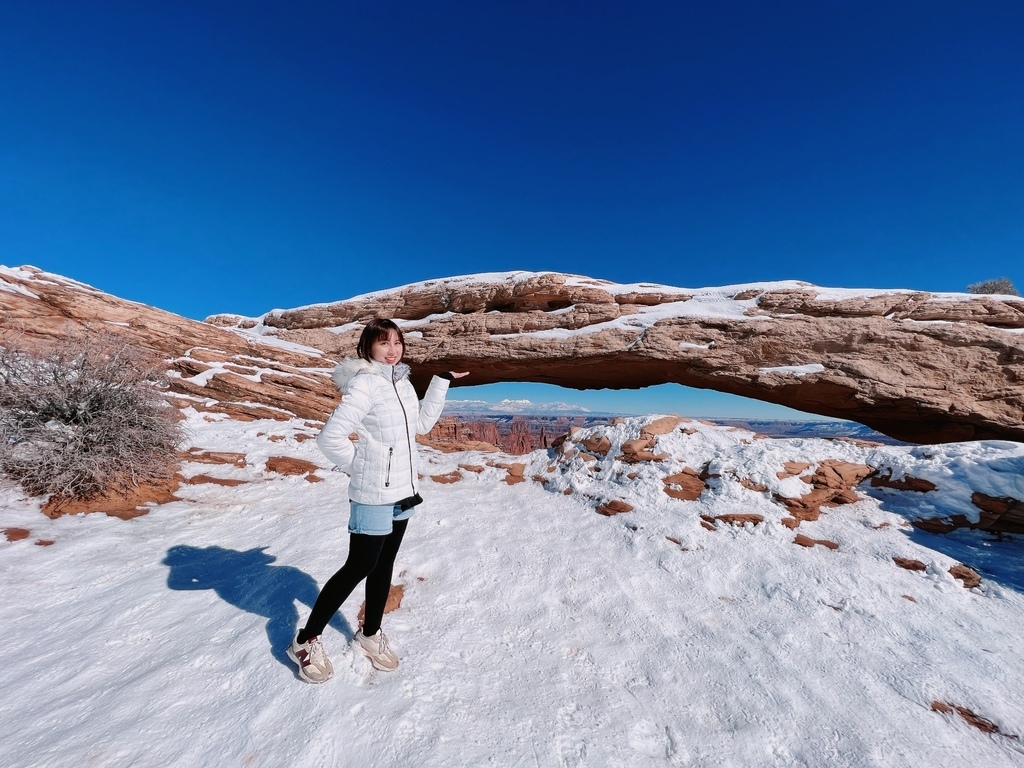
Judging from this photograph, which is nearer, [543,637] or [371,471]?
[371,471]

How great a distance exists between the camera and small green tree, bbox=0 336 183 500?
5.50 metres

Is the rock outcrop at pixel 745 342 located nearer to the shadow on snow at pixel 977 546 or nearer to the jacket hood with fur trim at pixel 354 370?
the shadow on snow at pixel 977 546

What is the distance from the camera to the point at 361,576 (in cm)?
277

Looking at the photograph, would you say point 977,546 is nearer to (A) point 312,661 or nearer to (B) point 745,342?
(A) point 312,661

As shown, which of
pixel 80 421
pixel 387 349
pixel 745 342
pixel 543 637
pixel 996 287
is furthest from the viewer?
pixel 996 287

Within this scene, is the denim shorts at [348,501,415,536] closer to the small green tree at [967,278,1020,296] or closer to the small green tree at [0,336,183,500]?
the small green tree at [0,336,183,500]

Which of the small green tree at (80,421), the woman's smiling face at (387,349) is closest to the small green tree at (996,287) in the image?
the woman's smiling face at (387,349)

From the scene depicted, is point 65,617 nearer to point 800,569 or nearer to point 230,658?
point 230,658

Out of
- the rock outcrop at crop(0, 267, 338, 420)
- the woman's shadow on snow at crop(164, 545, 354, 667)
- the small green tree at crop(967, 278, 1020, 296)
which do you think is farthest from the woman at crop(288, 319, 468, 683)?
the small green tree at crop(967, 278, 1020, 296)

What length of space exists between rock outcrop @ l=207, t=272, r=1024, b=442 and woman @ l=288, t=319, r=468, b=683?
11.9 metres

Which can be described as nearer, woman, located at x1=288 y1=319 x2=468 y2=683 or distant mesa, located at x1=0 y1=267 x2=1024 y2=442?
woman, located at x1=288 y1=319 x2=468 y2=683

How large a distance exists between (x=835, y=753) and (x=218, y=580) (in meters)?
5.34

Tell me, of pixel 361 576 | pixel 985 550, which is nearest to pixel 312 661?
pixel 361 576

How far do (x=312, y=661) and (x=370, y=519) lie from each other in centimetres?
110
